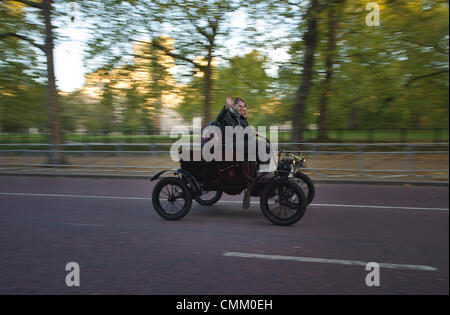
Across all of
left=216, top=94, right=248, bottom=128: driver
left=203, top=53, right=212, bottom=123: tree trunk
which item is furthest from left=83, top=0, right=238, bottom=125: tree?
left=216, top=94, right=248, bottom=128: driver

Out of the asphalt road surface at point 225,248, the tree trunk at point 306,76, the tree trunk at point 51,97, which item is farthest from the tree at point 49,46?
the tree trunk at point 306,76

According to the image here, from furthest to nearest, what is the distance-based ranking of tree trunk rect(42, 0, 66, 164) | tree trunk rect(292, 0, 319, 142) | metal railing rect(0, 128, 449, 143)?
metal railing rect(0, 128, 449, 143)
tree trunk rect(42, 0, 66, 164)
tree trunk rect(292, 0, 319, 142)

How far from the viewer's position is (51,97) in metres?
15.2

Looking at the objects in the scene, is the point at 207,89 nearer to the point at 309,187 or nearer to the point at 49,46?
the point at 49,46

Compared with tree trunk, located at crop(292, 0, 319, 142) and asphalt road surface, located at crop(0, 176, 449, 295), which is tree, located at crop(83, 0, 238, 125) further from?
asphalt road surface, located at crop(0, 176, 449, 295)

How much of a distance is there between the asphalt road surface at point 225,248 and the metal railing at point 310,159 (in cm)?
270

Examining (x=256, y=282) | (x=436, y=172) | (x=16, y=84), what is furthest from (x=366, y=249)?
(x=16, y=84)

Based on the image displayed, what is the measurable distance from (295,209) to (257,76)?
37.9 feet

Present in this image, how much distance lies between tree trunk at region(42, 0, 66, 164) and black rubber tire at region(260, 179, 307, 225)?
10904 millimetres

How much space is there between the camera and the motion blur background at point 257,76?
37.7ft

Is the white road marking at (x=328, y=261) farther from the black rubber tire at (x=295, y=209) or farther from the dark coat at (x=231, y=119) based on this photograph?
the dark coat at (x=231, y=119)

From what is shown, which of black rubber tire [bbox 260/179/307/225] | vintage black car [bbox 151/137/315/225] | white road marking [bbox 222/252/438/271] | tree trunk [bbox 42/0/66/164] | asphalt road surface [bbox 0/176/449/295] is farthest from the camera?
tree trunk [bbox 42/0/66/164]

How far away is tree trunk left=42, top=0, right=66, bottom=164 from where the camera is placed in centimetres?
1429

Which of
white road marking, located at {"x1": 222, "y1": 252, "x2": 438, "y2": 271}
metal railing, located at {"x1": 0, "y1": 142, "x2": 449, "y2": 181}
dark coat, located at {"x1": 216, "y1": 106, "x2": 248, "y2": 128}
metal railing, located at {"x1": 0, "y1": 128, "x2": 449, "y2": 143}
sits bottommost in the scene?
white road marking, located at {"x1": 222, "y1": 252, "x2": 438, "y2": 271}
